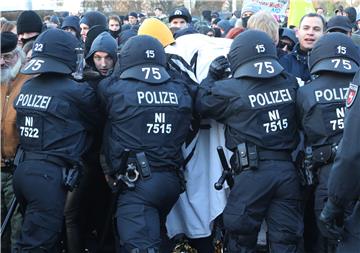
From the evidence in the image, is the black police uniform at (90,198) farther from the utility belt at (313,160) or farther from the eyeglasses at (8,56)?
the utility belt at (313,160)

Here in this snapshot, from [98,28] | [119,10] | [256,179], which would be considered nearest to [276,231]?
[256,179]

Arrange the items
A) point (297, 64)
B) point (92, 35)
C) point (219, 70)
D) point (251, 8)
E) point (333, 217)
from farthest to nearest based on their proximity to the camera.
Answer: point (251, 8) → point (92, 35) → point (297, 64) → point (219, 70) → point (333, 217)

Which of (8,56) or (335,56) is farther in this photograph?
(8,56)

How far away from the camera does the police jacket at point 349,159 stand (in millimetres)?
3387

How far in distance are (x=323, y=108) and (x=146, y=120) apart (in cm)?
138

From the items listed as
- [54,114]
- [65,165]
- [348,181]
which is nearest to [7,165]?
[65,165]

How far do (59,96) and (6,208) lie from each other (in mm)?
1270

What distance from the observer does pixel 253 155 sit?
203 inches

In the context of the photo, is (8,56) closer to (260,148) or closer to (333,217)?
(260,148)

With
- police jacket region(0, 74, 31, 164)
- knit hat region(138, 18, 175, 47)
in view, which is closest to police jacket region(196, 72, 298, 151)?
knit hat region(138, 18, 175, 47)

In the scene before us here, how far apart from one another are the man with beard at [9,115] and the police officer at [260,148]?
1773 millimetres

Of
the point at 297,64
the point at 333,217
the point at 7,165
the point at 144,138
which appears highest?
the point at 297,64

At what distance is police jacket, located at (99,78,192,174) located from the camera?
17.0ft

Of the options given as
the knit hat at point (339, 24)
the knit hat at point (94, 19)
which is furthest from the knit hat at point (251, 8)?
the knit hat at point (94, 19)
